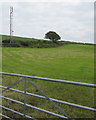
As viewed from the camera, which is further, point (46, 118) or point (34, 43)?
point (34, 43)

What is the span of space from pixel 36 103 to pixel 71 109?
3.45ft

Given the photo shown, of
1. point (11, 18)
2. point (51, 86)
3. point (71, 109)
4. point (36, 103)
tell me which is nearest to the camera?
point (71, 109)

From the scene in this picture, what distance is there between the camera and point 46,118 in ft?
13.1

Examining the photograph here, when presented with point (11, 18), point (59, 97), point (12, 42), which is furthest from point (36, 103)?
point (12, 42)

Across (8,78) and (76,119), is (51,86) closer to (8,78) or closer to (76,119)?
(8,78)

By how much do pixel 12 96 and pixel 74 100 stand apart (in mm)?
1905

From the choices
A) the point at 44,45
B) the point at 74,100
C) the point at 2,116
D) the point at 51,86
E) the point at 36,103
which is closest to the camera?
the point at 2,116

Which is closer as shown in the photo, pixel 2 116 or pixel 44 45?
pixel 2 116

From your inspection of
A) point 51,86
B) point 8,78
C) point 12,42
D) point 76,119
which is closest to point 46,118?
point 76,119

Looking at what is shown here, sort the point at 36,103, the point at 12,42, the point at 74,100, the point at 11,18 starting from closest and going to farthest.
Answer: the point at 36,103
the point at 74,100
the point at 11,18
the point at 12,42

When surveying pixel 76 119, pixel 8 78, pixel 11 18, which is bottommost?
pixel 76 119

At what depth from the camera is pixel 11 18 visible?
3167cm

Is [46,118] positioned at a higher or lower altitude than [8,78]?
lower

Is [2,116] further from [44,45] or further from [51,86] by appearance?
[44,45]
